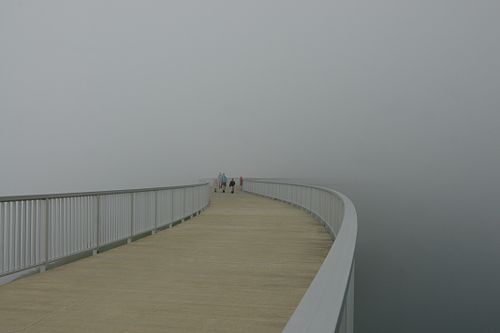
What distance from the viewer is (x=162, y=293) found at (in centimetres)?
820

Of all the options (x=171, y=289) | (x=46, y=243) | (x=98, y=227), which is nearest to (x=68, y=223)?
(x=46, y=243)

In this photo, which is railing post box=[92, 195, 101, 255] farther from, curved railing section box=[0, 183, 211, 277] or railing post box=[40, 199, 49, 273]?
railing post box=[40, 199, 49, 273]

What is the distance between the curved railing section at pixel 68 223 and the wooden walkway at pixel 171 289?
0.95ft

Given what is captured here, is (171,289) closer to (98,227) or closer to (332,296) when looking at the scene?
(98,227)

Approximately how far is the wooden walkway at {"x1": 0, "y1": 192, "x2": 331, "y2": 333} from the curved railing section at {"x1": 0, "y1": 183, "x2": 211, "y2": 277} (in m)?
0.29

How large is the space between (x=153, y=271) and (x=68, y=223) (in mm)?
1933

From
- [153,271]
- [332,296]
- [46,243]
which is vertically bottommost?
[153,271]

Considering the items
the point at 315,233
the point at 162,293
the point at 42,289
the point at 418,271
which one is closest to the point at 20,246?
the point at 42,289

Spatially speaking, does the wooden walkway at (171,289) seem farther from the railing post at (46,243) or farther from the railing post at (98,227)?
the railing post at (98,227)

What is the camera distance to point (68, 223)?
1088cm

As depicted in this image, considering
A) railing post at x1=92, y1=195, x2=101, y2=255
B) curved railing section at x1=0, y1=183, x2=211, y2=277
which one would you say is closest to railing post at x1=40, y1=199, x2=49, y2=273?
curved railing section at x1=0, y1=183, x2=211, y2=277

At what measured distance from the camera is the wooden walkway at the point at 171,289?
21.3 feet

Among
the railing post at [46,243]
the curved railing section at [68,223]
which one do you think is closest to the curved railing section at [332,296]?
the curved railing section at [68,223]

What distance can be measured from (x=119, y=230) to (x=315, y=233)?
5.77 m
